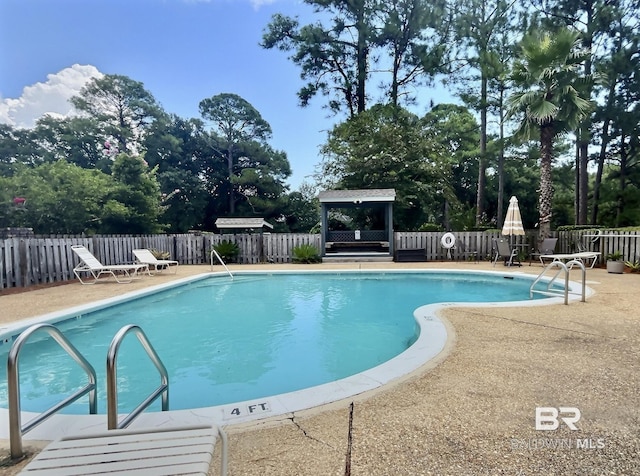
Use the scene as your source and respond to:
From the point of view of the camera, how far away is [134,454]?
127 cm

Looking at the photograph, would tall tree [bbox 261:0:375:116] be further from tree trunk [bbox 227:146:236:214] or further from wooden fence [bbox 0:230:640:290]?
wooden fence [bbox 0:230:640:290]

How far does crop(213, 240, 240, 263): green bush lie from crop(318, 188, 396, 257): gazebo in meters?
3.91

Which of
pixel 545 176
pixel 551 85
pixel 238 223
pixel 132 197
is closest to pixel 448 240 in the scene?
pixel 545 176

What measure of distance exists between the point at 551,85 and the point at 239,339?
522 inches

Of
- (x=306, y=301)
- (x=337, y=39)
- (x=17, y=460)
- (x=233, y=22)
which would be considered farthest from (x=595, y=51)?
(x=17, y=460)

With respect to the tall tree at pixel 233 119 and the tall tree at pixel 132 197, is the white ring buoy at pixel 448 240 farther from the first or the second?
the tall tree at pixel 233 119

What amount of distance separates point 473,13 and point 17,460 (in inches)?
1007

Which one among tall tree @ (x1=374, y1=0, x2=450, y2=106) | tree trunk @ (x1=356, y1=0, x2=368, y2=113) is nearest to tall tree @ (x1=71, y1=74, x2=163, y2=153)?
tree trunk @ (x1=356, y1=0, x2=368, y2=113)

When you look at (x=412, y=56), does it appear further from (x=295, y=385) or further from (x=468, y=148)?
(x=295, y=385)

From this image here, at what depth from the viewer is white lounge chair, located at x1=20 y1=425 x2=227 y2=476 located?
3.92ft

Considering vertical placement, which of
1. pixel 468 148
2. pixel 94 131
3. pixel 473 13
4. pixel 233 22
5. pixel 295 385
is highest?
pixel 473 13

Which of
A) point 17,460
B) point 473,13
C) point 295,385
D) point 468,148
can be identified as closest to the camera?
point 17,460

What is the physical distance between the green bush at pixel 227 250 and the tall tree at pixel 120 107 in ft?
61.2

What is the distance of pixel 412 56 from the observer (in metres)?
Result: 23.2
